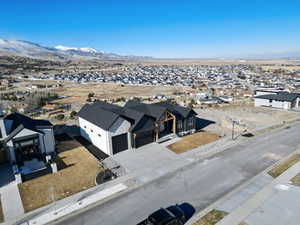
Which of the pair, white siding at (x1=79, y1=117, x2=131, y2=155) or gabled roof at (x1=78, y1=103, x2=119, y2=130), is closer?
white siding at (x1=79, y1=117, x2=131, y2=155)

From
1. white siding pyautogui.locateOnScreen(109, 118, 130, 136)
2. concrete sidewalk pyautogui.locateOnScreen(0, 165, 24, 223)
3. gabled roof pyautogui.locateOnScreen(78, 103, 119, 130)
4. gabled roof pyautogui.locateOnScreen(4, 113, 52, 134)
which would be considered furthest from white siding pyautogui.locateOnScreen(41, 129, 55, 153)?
white siding pyautogui.locateOnScreen(109, 118, 130, 136)

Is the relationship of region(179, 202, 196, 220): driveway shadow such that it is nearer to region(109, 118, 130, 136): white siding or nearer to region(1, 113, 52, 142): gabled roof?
region(109, 118, 130, 136): white siding

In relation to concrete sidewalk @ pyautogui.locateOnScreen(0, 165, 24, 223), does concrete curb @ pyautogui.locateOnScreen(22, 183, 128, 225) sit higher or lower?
lower

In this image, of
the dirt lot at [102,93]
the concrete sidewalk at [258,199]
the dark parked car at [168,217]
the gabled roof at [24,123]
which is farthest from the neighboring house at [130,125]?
the dirt lot at [102,93]

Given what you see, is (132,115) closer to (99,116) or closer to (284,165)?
(99,116)

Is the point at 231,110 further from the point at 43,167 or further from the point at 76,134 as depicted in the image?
the point at 43,167

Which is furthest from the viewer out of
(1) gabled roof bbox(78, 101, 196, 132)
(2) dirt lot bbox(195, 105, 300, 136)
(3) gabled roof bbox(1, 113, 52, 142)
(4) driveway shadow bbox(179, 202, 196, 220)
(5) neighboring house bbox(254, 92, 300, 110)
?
(5) neighboring house bbox(254, 92, 300, 110)
